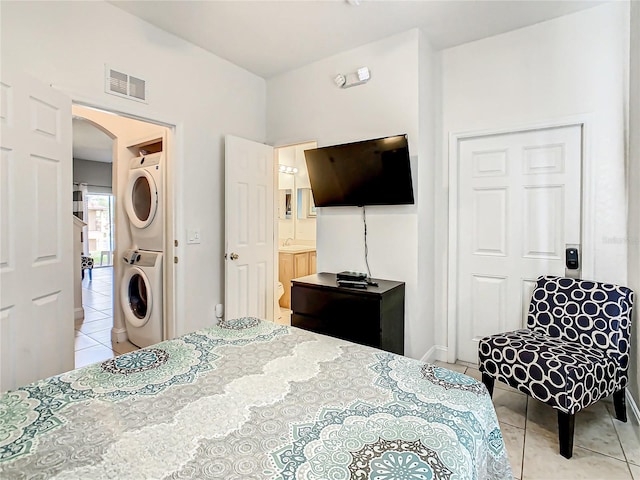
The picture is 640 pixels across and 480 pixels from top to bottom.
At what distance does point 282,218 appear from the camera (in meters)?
5.45

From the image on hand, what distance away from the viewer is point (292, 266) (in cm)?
455

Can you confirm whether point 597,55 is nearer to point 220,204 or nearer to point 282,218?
point 220,204

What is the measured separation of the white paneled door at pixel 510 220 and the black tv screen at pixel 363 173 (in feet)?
2.33

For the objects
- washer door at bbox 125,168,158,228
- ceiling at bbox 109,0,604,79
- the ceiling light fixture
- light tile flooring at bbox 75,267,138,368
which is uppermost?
ceiling at bbox 109,0,604,79

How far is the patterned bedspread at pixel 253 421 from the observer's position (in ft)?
2.49

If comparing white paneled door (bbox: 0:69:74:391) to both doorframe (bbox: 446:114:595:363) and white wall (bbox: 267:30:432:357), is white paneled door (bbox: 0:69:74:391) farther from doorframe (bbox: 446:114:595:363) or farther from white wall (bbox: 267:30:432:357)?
doorframe (bbox: 446:114:595:363)

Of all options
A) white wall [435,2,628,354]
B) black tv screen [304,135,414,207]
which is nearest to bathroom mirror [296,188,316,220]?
black tv screen [304,135,414,207]

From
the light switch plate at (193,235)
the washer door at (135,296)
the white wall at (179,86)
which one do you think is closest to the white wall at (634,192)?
the white wall at (179,86)

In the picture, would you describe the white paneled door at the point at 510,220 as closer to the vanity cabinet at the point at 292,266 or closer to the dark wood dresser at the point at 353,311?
the dark wood dresser at the point at 353,311

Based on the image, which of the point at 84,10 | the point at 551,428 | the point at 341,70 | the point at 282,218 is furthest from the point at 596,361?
the point at 282,218

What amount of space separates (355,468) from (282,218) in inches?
190

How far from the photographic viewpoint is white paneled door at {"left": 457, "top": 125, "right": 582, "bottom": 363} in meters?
2.57

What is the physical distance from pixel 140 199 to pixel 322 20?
7.66 ft

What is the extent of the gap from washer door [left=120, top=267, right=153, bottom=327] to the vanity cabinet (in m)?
1.77
